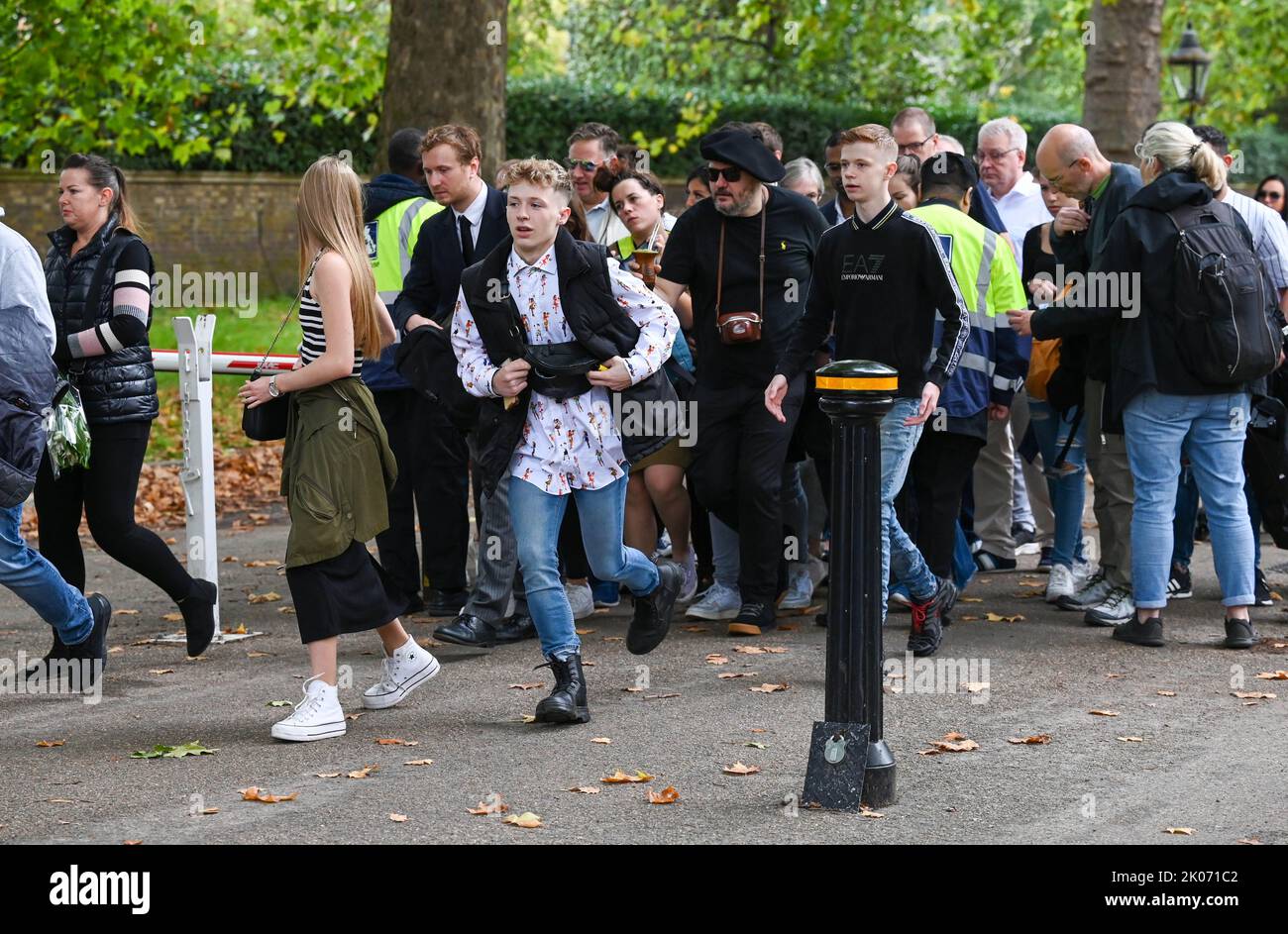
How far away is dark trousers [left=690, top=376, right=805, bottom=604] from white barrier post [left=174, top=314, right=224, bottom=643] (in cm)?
221

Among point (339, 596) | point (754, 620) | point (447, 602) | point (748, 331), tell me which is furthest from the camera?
point (447, 602)

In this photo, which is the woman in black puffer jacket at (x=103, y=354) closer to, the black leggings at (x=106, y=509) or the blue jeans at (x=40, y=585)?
the black leggings at (x=106, y=509)

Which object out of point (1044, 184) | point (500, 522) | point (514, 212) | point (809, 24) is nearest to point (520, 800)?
point (514, 212)

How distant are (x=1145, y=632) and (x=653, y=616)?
7.74 ft

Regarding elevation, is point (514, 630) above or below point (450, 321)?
below

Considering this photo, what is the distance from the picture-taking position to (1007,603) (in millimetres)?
8969

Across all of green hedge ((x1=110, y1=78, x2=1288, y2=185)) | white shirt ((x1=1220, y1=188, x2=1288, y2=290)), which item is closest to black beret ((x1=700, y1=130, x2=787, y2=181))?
white shirt ((x1=1220, y1=188, x2=1288, y2=290))

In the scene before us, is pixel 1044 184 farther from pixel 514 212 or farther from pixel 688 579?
pixel 514 212

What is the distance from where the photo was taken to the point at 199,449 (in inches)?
319

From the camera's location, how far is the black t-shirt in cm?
821

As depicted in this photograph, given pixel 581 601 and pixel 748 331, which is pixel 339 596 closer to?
pixel 581 601

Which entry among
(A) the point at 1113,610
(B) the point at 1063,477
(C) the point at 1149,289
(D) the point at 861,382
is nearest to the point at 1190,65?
(B) the point at 1063,477

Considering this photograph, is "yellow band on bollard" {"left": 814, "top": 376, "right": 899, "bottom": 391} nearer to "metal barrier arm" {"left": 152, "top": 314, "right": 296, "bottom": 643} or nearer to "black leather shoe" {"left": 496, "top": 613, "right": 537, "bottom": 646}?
"black leather shoe" {"left": 496, "top": 613, "right": 537, "bottom": 646}
